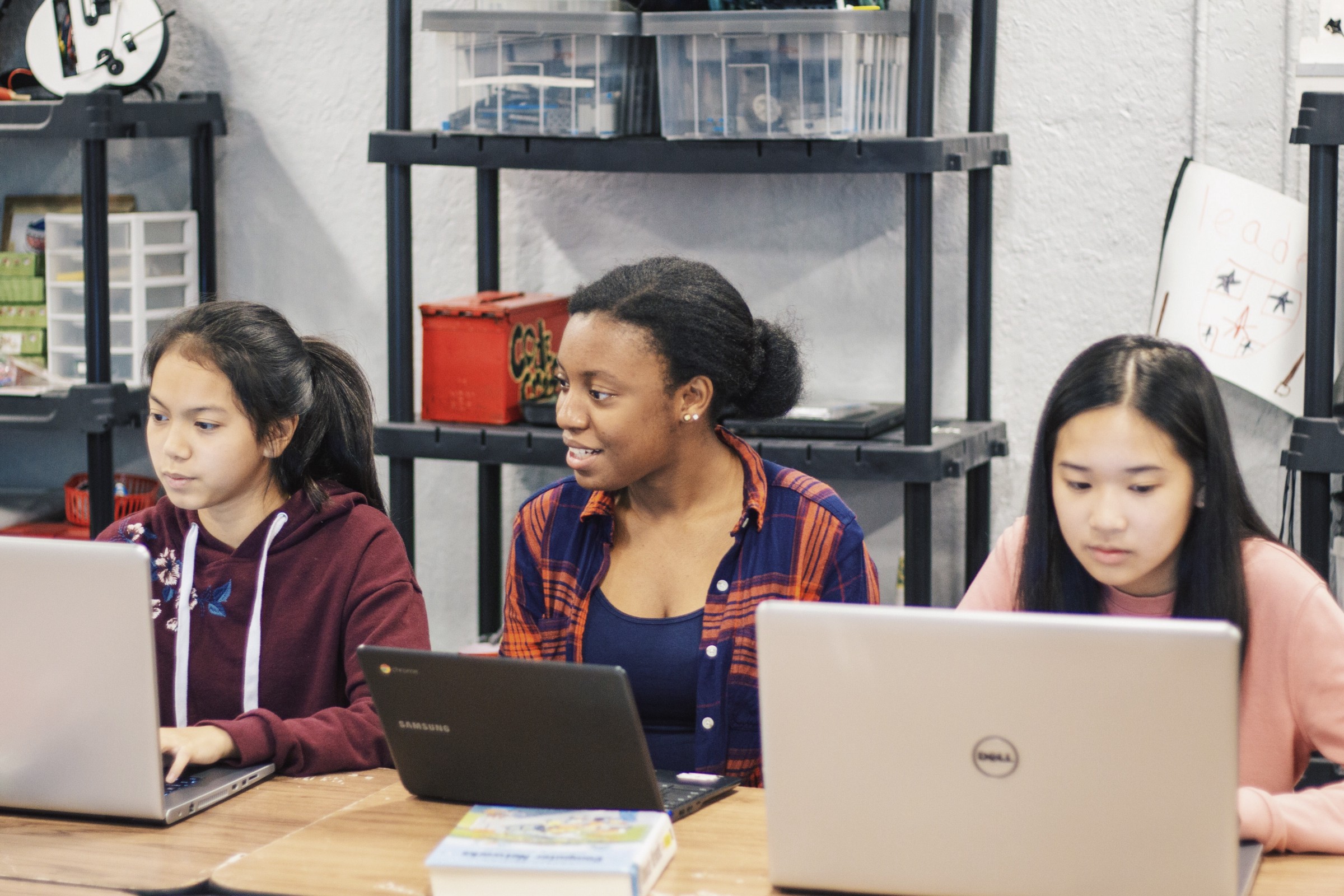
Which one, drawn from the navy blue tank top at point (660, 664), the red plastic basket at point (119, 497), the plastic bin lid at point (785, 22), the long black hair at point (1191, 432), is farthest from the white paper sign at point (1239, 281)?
the red plastic basket at point (119, 497)

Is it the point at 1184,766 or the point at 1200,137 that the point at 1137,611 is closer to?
the point at 1184,766

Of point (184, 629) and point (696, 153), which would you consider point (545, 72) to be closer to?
point (696, 153)

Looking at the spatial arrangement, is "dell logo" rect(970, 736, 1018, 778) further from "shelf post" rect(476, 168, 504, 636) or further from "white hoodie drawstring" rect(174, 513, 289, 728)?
"shelf post" rect(476, 168, 504, 636)

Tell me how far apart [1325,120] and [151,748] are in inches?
64.6

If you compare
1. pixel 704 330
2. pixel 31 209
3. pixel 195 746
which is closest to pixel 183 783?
pixel 195 746

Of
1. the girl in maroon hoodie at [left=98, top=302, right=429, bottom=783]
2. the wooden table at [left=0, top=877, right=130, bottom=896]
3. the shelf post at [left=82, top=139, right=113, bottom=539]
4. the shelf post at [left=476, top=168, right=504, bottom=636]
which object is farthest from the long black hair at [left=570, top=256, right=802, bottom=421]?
the shelf post at [left=82, top=139, right=113, bottom=539]

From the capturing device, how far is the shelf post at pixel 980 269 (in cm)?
246

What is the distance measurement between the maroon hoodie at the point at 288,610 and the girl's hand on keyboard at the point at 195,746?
0.83 feet

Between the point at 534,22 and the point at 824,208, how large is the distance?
0.60m

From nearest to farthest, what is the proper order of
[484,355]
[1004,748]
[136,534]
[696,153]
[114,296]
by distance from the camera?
1. [1004,748]
2. [136,534]
3. [696,153]
4. [484,355]
5. [114,296]

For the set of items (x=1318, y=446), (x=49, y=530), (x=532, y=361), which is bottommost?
(x=49, y=530)

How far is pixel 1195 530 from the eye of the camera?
146 centimetres

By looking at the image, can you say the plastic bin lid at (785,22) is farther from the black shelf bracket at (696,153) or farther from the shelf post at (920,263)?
the black shelf bracket at (696,153)

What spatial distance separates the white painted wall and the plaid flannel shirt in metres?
0.87
